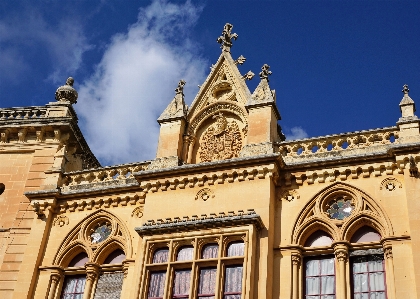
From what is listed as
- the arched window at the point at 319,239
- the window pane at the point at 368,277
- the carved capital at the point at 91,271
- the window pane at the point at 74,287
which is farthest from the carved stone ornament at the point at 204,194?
the window pane at the point at 368,277

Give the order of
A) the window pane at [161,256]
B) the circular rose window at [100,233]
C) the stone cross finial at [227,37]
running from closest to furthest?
1. the window pane at [161,256]
2. the circular rose window at [100,233]
3. the stone cross finial at [227,37]

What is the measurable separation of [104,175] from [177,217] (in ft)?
13.6

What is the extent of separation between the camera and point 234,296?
16969 millimetres

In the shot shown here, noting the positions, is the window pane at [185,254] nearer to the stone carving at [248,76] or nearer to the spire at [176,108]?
the spire at [176,108]

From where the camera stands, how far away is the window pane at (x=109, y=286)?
770 inches

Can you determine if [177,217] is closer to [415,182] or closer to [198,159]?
[198,159]

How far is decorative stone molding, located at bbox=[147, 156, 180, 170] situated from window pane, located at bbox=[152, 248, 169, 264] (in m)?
2.93

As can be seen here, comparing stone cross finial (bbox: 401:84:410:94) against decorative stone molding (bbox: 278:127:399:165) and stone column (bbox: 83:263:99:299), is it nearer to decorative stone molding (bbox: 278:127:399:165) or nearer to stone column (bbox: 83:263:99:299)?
decorative stone molding (bbox: 278:127:399:165)

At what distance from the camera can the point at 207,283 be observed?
A: 17547 mm

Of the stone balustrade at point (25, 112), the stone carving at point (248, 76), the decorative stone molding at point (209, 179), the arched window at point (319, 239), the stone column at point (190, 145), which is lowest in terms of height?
the arched window at point (319, 239)

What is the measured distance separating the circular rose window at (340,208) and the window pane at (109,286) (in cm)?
641

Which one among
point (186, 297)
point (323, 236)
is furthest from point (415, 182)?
point (186, 297)

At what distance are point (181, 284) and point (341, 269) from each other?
4189 millimetres

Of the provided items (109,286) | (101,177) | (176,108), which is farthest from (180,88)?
(109,286)
